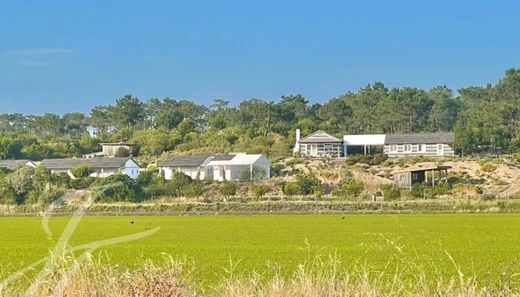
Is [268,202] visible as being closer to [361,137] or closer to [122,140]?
[361,137]

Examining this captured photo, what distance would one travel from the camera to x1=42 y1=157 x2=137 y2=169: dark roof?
6962cm

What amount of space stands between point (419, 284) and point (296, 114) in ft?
311

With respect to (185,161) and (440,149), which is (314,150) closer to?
(440,149)

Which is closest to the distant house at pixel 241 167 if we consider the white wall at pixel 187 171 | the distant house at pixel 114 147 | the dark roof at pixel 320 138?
the white wall at pixel 187 171

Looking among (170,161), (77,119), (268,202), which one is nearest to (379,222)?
(268,202)

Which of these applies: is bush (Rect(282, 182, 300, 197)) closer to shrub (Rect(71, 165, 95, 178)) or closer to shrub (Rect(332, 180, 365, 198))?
shrub (Rect(332, 180, 365, 198))

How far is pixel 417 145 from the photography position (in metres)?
75.1

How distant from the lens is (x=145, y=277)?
755cm

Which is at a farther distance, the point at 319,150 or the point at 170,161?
the point at 319,150

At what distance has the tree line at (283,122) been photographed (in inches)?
3071

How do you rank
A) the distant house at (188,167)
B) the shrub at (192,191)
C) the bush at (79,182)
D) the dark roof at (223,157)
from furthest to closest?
1. the dark roof at (223,157)
2. the distant house at (188,167)
3. the bush at (79,182)
4. the shrub at (192,191)

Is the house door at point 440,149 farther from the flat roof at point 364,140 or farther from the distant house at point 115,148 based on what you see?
the distant house at point 115,148

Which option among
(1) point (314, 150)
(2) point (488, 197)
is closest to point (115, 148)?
(1) point (314, 150)

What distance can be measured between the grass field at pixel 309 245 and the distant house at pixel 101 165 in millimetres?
34739
